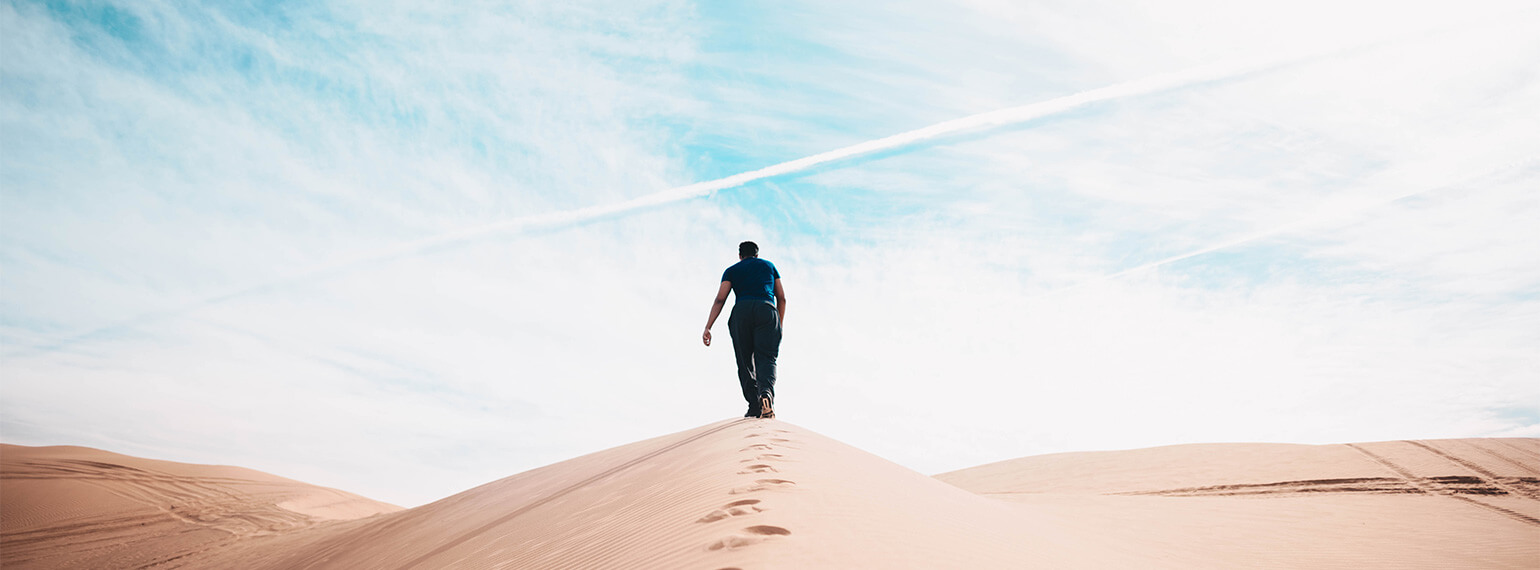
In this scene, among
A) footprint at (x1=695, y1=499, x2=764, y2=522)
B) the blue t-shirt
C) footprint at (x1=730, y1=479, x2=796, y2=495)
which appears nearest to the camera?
footprint at (x1=695, y1=499, x2=764, y2=522)

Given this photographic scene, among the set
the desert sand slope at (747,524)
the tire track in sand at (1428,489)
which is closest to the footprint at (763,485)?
the desert sand slope at (747,524)

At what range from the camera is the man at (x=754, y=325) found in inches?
271

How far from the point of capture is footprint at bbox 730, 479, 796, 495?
308 centimetres

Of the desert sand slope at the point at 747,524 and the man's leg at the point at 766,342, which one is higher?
the man's leg at the point at 766,342

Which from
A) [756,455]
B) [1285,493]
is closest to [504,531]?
[756,455]

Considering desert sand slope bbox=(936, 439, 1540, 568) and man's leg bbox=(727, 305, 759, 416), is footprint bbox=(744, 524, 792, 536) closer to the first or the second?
desert sand slope bbox=(936, 439, 1540, 568)

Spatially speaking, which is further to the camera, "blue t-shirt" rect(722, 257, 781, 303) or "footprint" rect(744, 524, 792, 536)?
"blue t-shirt" rect(722, 257, 781, 303)

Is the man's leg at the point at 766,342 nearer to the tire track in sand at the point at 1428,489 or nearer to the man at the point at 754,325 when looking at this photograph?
the man at the point at 754,325

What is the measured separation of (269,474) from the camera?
15.4m

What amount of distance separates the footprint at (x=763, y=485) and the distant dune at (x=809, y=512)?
0.02 meters

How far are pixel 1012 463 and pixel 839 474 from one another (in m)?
14.1

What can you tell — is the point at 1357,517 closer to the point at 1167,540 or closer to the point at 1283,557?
the point at 1283,557

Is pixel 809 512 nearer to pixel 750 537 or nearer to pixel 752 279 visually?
pixel 750 537

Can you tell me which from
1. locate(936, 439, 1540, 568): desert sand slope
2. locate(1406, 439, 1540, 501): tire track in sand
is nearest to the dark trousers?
locate(936, 439, 1540, 568): desert sand slope
